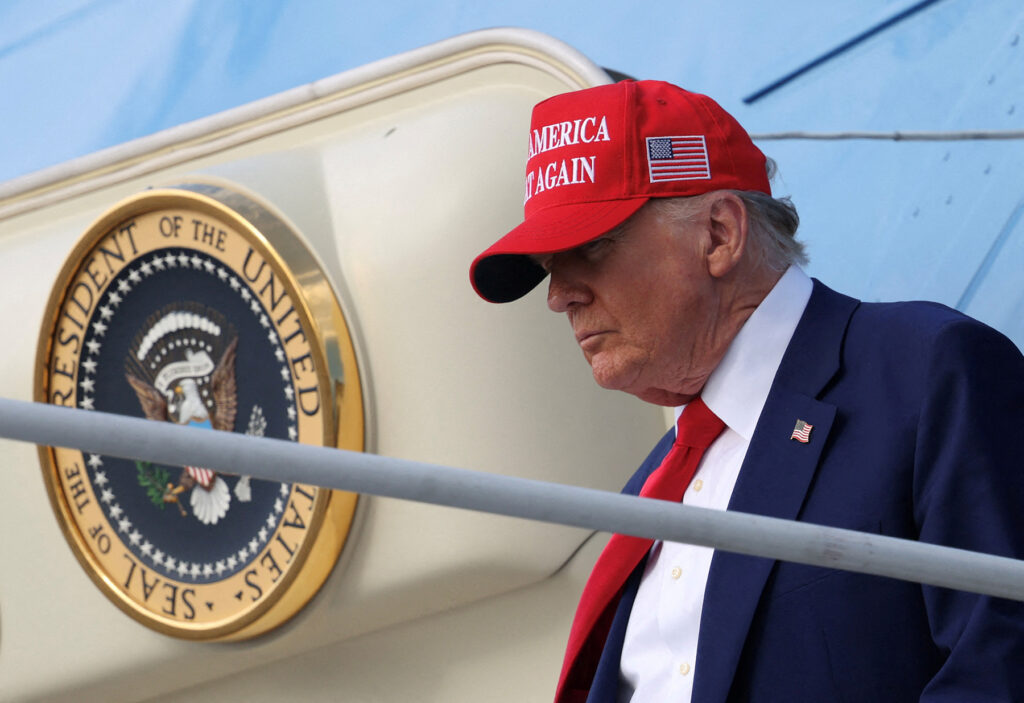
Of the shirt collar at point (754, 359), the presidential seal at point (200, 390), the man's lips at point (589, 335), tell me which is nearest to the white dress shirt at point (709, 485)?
the shirt collar at point (754, 359)

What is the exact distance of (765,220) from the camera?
3.88 feet

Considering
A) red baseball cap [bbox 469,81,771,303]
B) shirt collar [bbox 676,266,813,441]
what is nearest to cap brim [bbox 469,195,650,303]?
red baseball cap [bbox 469,81,771,303]

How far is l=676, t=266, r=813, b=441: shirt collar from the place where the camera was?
1117mm

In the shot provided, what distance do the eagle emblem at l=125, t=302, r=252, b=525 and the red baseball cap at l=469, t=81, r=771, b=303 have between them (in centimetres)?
66

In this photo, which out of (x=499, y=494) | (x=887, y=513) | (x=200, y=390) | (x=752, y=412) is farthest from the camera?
(x=200, y=390)

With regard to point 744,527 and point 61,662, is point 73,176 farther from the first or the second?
point 744,527

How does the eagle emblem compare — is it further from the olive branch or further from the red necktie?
the red necktie

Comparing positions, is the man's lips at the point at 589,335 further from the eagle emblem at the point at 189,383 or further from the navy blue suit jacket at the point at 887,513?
the eagle emblem at the point at 189,383

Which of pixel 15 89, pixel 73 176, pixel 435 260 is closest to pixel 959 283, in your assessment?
pixel 435 260

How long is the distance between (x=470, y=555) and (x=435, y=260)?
36cm

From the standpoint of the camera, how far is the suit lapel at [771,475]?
98 cm

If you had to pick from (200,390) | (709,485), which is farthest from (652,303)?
(200,390)

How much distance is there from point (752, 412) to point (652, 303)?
128 millimetres

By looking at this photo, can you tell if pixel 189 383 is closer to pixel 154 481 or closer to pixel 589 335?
pixel 154 481
